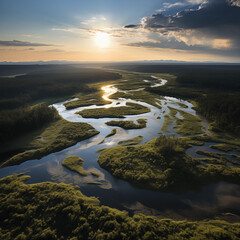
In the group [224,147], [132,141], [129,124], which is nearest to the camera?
[224,147]

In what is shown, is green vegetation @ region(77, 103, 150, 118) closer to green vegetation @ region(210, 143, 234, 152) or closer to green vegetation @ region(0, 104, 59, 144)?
green vegetation @ region(0, 104, 59, 144)

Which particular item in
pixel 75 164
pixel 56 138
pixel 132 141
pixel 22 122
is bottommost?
pixel 75 164

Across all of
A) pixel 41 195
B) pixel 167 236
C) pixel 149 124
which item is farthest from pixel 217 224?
pixel 149 124

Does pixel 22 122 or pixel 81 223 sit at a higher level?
pixel 22 122

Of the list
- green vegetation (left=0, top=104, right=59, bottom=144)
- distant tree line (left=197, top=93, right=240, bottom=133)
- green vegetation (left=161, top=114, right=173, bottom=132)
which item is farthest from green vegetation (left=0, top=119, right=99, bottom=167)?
distant tree line (left=197, top=93, right=240, bottom=133)

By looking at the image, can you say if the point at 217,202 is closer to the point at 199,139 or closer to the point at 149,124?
the point at 199,139

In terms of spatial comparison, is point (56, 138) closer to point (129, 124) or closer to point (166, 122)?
point (129, 124)


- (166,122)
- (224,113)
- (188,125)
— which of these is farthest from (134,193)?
(224,113)

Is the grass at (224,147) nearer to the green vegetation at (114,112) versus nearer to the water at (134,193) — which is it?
the water at (134,193)
